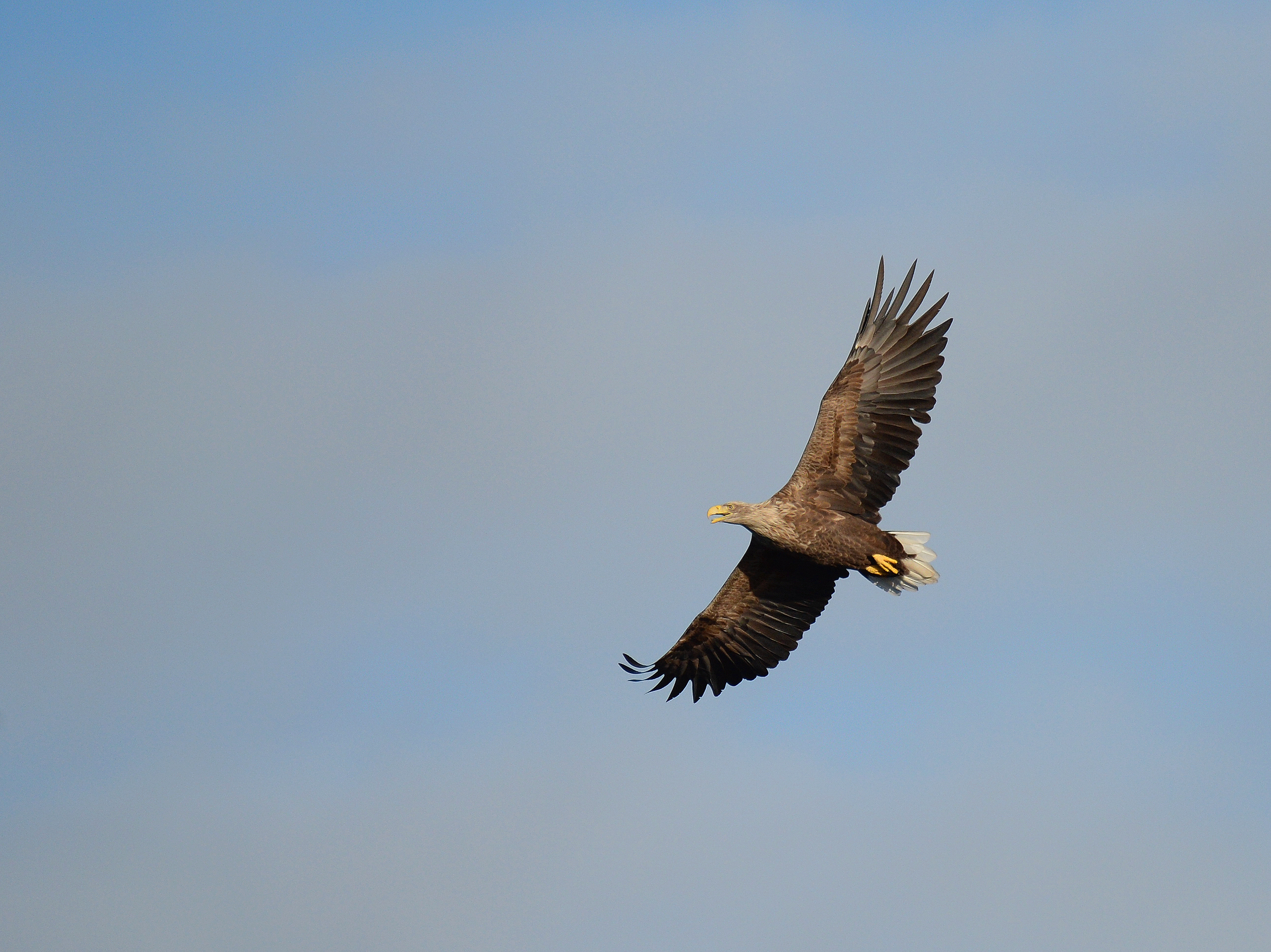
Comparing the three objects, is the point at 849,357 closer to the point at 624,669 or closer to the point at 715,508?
the point at 715,508

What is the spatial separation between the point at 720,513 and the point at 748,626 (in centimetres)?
185

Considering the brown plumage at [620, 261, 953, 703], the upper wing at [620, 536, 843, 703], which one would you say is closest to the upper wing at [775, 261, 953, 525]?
the brown plumage at [620, 261, 953, 703]

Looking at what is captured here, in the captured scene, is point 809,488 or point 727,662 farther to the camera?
point 727,662

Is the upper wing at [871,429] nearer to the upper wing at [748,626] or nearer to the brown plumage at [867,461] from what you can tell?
the brown plumage at [867,461]

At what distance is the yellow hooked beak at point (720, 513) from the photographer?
58.4 ft

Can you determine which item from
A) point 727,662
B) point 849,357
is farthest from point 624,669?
point 849,357

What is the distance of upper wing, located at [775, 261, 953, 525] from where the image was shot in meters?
17.8

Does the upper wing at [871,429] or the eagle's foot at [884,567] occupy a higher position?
the upper wing at [871,429]

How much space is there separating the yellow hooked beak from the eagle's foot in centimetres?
150

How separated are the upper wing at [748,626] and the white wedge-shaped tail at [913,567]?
989mm

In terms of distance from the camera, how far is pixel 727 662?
19219mm

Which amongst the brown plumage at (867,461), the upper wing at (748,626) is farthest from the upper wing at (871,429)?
the upper wing at (748,626)

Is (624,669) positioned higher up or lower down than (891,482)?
lower down

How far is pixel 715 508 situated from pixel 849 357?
6.83ft
